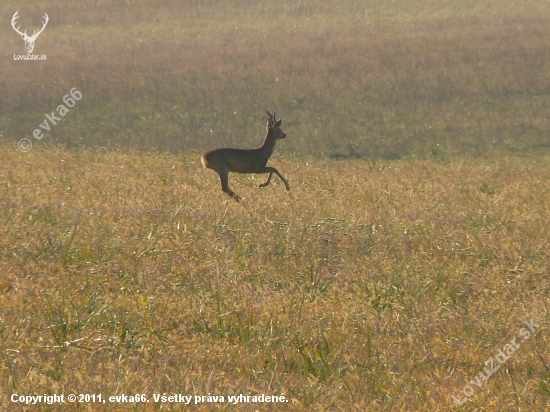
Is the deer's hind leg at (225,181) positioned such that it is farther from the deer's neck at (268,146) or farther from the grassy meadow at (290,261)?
the deer's neck at (268,146)

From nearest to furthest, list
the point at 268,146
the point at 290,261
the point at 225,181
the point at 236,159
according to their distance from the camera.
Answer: the point at 290,261, the point at 225,181, the point at 236,159, the point at 268,146

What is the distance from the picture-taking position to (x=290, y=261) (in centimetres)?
712

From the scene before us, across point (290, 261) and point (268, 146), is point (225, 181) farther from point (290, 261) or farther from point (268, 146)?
point (290, 261)

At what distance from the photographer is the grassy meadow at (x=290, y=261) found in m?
4.71

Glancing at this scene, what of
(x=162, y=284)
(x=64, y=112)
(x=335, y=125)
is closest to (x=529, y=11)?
(x=335, y=125)

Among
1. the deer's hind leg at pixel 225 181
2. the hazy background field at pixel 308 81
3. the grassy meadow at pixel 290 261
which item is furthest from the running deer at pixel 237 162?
the hazy background field at pixel 308 81

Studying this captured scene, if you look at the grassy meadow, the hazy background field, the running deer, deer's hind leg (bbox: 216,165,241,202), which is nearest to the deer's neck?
the running deer

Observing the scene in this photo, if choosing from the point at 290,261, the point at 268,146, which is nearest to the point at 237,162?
the point at 268,146

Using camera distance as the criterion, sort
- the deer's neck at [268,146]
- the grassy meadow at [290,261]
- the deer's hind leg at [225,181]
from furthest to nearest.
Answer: the deer's neck at [268,146]
the deer's hind leg at [225,181]
the grassy meadow at [290,261]

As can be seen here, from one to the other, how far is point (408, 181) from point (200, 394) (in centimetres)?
859

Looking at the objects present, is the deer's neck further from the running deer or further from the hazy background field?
the hazy background field

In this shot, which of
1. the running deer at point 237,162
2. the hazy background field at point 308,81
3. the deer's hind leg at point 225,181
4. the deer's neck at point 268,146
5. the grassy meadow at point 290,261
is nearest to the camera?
the grassy meadow at point 290,261

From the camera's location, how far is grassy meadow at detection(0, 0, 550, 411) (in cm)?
471

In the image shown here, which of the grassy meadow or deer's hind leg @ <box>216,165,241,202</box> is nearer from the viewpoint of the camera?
the grassy meadow
